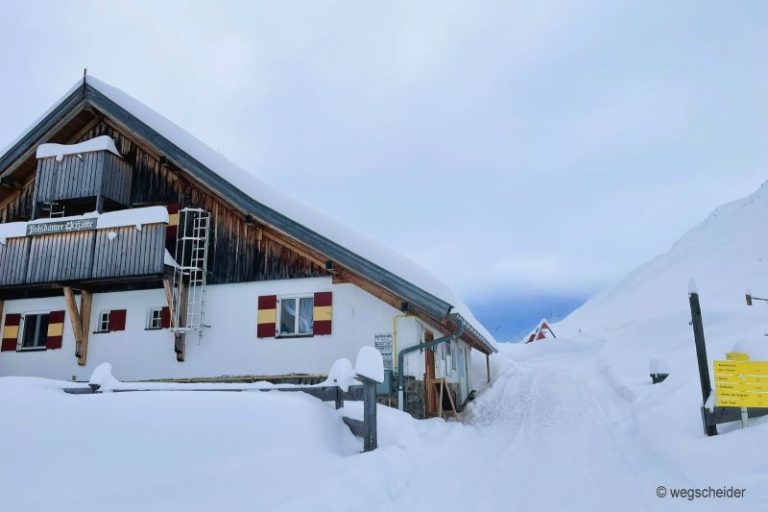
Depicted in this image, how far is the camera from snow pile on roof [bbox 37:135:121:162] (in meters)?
15.5

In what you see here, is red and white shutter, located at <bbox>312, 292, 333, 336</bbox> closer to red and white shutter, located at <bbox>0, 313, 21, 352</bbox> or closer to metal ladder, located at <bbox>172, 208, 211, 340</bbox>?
metal ladder, located at <bbox>172, 208, 211, 340</bbox>

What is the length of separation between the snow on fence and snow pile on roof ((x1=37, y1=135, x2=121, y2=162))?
885cm

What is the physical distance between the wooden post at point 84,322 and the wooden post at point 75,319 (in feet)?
0.16

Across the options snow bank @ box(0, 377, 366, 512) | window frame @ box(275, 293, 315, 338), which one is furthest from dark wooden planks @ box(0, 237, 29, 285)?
snow bank @ box(0, 377, 366, 512)

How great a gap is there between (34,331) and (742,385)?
17.7 meters

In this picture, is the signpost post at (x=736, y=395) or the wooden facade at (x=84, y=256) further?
the wooden facade at (x=84, y=256)

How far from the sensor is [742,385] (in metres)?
7.75

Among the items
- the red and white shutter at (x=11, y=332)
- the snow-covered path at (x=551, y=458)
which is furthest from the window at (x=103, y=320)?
the snow-covered path at (x=551, y=458)

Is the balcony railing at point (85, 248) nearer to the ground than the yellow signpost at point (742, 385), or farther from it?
farther from it

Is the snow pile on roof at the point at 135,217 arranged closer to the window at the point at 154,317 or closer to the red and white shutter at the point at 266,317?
the window at the point at 154,317

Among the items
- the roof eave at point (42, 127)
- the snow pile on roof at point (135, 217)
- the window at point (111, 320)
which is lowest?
the window at point (111, 320)

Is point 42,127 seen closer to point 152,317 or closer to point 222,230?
point 222,230

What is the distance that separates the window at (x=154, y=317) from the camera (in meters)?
15.2

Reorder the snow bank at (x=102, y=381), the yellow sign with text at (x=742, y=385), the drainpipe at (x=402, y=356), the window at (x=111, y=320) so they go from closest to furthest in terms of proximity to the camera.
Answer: the yellow sign with text at (x=742, y=385), the snow bank at (x=102, y=381), the drainpipe at (x=402, y=356), the window at (x=111, y=320)
